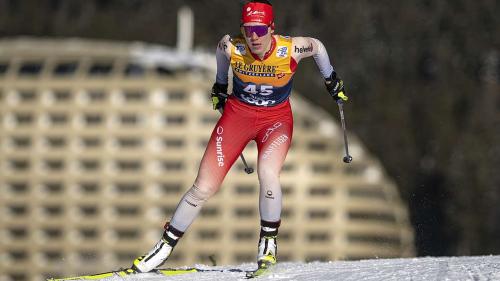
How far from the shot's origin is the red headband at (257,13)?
27.5 feet

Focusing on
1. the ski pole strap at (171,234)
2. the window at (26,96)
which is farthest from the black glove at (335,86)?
the window at (26,96)

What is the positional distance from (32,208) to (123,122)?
355 cm

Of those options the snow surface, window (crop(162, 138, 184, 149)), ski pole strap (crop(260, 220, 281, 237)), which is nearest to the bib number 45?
ski pole strap (crop(260, 220, 281, 237))

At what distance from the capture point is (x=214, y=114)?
31.7 metres

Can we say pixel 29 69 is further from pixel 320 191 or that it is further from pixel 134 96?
pixel 320 191

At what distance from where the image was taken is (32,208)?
3073 centimetres

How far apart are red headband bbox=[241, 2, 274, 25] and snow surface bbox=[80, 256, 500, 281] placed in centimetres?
182

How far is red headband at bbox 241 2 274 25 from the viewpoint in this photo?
8.38 meters

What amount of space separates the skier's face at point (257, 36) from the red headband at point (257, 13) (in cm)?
3

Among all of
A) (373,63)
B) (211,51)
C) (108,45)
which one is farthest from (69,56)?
(373,63)

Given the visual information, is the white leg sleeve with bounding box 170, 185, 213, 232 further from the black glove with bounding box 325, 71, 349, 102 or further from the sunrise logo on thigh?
the black glove with bounding box 325, 71, 349, 102

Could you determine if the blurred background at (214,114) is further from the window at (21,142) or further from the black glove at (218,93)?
the black glove at (218,93)

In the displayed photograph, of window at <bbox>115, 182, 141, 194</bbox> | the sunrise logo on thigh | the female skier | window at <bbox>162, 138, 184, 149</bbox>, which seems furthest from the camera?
window at <bbox>162, 138, 184, 149</bbox>

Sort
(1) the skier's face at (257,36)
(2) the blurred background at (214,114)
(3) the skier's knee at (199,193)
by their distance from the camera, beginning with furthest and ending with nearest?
(2) the blurred background at (214,114), (3) the skier's knee at (199,193), (1) the skier's face at (257,36)
